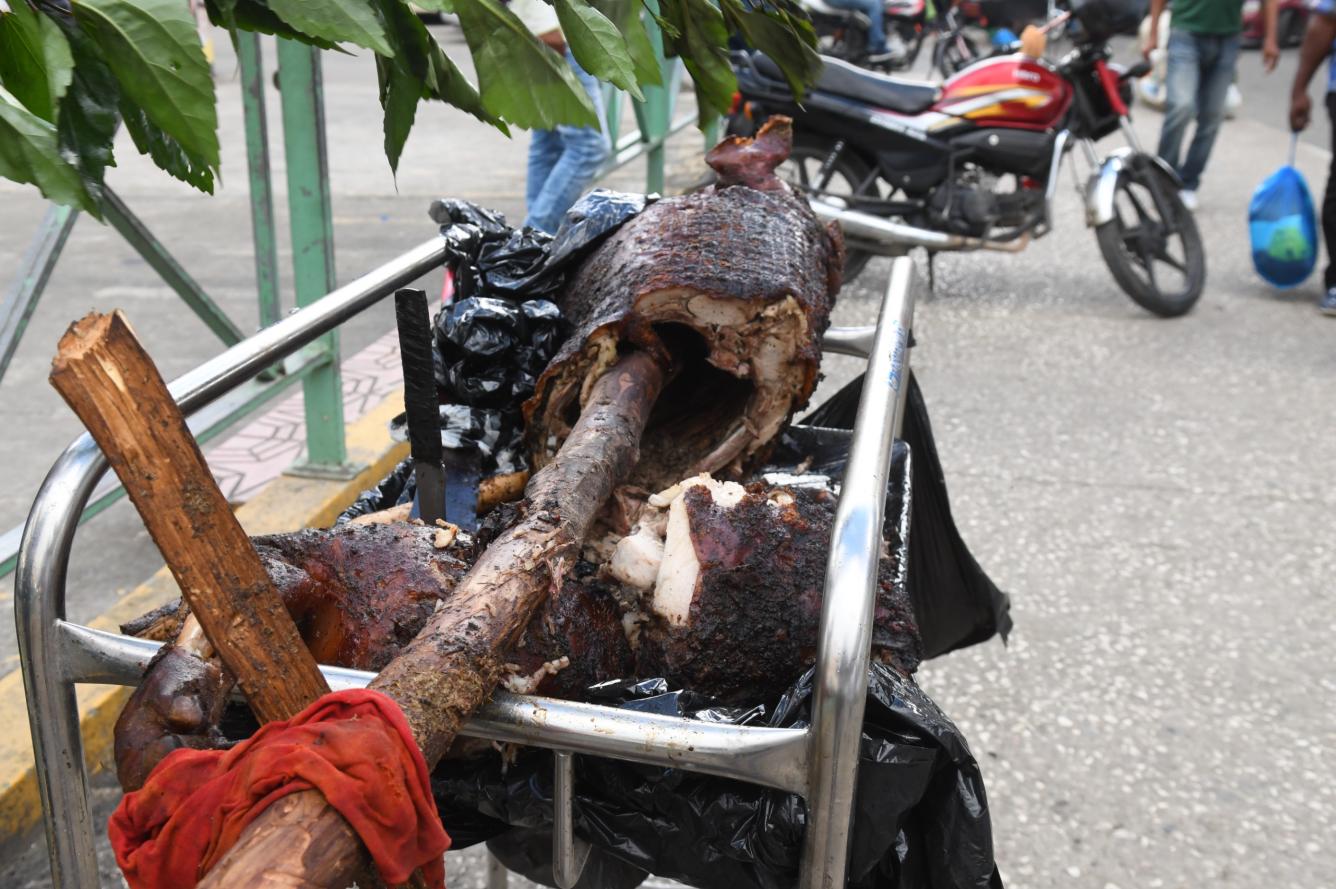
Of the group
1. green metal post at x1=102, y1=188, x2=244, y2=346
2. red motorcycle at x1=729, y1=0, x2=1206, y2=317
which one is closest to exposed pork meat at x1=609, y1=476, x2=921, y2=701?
green metal post at x1=102, y1=188, x2=244, y2=346

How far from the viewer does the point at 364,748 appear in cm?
98

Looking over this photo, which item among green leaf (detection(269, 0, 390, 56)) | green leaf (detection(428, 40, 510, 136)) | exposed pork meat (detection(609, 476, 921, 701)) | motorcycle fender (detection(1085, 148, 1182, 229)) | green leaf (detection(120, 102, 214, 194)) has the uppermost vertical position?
green leaf (detection(269, 0, 390, 56))

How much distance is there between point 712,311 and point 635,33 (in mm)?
1090

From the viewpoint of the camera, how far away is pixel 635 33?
107 centimetres

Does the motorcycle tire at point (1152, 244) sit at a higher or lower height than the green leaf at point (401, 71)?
lower

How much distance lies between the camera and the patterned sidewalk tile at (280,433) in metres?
4.16

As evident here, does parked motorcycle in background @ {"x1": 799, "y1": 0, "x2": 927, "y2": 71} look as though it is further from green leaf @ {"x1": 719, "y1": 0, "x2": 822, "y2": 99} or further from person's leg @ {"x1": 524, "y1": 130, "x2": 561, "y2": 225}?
green leaf @ {"x1": 719, "y1": 0, "x2": 822, "y2": 99}

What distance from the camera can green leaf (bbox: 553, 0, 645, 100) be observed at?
37.0 inches

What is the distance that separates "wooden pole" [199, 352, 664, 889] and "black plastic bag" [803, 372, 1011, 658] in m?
0.87

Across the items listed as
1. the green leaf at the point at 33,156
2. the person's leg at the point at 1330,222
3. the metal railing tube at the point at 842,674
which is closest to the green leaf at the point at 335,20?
the green leaf at the point at 33,156

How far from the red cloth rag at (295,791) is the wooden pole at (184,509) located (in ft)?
0.48

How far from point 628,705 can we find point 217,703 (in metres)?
0.48

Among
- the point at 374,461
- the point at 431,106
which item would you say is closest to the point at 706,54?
the point at 374,461

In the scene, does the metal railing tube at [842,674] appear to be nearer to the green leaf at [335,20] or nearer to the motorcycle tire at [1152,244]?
the green leaf at [335,20]
